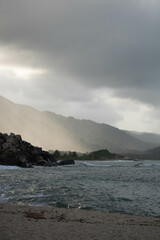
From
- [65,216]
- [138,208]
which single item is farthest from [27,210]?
[138,208]

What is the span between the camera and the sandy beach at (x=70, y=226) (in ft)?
40.9

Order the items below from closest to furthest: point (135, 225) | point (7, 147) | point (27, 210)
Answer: point (135, 225) < point (27, 210) < point (7, 147)

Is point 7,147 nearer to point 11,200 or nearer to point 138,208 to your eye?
point 11,200

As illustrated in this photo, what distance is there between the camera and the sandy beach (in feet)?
40.9

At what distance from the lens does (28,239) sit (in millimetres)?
11656

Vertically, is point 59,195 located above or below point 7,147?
below

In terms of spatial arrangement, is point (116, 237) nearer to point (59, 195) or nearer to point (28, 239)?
point (28, 239)

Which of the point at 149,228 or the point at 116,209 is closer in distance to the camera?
the point at 149,228

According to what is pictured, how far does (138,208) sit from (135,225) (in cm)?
739

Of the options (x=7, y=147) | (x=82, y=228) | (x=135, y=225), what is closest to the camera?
(x=82, y=228)

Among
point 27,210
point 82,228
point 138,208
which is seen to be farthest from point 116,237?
point 138,208

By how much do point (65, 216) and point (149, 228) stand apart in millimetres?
5909

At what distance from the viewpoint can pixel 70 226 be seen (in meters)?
14.5

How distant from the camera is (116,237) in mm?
12391
